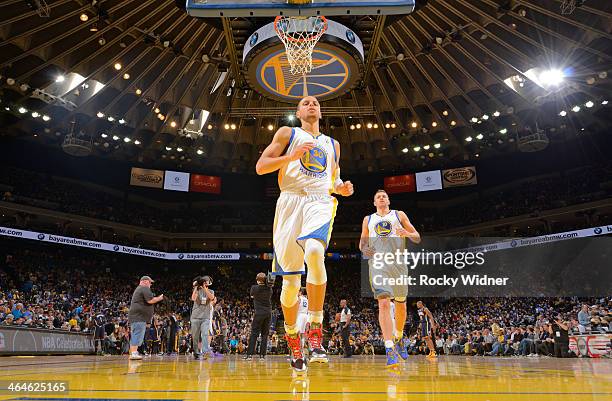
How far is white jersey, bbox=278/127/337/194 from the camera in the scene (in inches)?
172

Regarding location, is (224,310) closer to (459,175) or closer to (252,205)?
(252,205)

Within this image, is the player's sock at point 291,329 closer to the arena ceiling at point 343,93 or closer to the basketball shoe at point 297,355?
the basketball shoe at point 297,355

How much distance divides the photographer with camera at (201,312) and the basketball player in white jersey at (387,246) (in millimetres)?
5300

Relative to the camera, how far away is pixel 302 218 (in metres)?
4.30

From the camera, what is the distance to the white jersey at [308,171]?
14.4 feet

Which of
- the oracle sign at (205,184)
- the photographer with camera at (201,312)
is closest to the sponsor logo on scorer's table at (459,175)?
the oracle sign at (205,184)

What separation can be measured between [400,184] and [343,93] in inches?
685

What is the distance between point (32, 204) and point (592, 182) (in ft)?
116

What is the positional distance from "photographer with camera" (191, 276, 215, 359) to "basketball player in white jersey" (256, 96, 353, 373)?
6860 mm

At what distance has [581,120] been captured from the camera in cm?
2617

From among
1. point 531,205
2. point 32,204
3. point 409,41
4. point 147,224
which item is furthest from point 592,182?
point 32,204

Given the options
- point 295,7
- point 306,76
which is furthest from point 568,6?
point 295,7

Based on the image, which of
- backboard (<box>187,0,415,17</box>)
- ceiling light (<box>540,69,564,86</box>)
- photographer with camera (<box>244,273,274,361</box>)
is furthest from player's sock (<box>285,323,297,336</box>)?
ceiling light (<box>540,69,564,86</box>)

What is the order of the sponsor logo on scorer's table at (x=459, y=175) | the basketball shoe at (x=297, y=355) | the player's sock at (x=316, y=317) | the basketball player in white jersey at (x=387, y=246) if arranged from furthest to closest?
1. the sponsor logo on scorer's table at (x=459, y=175)
2. the basketball player in white jersey at (x=387, y=246)
3. the player's sock at (x=316, y=317)
4. the basketball shoe at (x=297, y=355)
